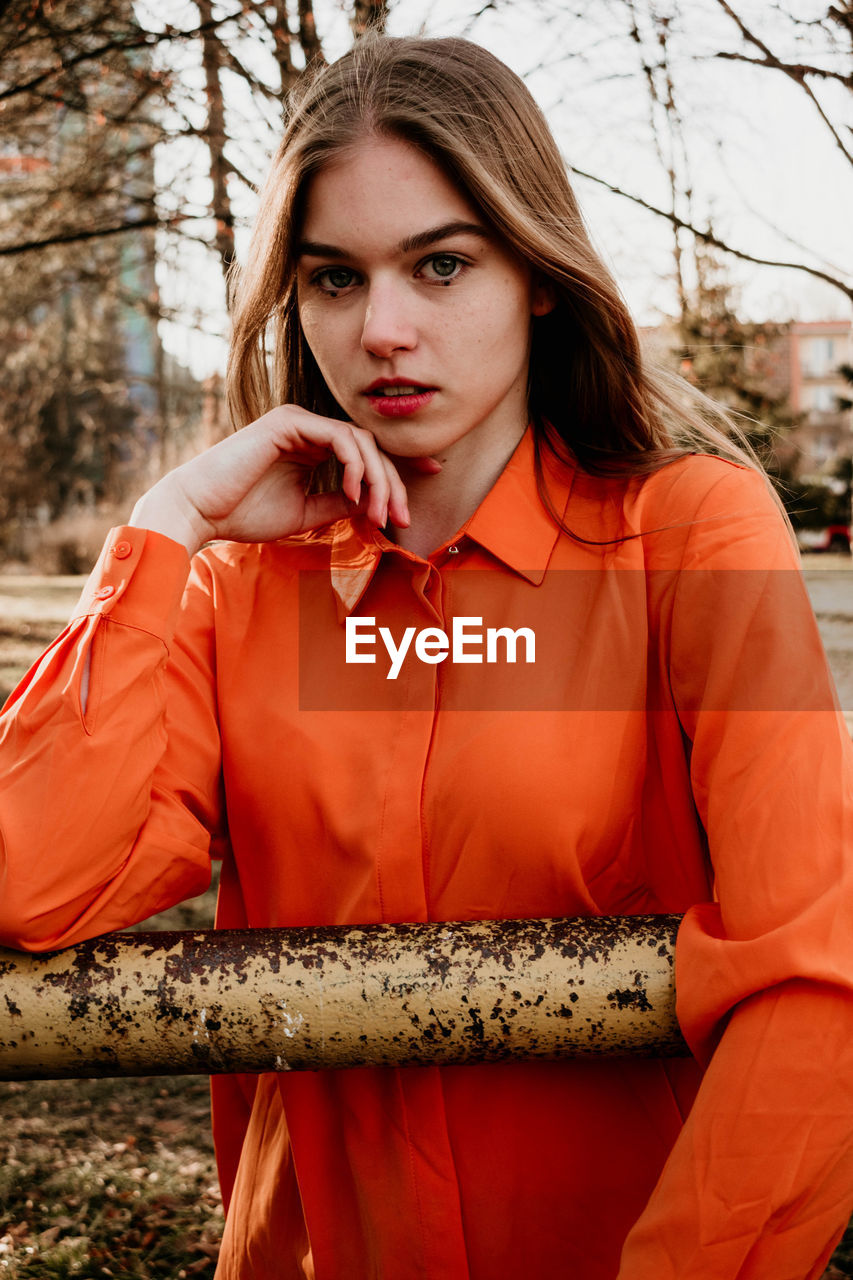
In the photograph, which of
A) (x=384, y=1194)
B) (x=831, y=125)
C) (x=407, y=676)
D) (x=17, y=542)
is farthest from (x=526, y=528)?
(x=17, y=542)

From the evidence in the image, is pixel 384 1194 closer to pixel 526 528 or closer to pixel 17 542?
pixel 526 528

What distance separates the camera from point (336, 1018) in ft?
4.61

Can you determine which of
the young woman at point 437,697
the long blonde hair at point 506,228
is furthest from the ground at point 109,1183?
the long blonde hair at point 506,228

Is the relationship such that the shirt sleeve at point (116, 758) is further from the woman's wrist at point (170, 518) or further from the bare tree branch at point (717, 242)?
the bare tree branch at point (717, 242)

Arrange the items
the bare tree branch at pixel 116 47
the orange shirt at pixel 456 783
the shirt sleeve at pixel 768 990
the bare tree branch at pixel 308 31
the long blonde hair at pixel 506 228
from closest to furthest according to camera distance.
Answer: the shirt sleeve at pixel 768 990
the orange shirt at pixel 456 783
the long blonde hair at pixel 506 228
the bare tree branch at pixel 308 31
the bare tree branch at pixel 116 47

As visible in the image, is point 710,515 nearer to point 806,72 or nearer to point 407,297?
point 407,297

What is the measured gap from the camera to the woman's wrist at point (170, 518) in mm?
1914

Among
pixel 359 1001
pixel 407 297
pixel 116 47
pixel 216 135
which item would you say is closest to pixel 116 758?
pixel 359 1001

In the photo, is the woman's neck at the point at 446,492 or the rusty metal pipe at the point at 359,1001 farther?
the woman's neck at the point at 446,492

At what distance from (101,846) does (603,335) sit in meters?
1.13

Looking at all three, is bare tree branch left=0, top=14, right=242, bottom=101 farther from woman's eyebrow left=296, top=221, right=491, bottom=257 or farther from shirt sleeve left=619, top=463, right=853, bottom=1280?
shirt sleeve left=619, top=463, right=853, bottom=1280

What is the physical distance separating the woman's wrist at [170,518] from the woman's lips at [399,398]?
14.1 inches

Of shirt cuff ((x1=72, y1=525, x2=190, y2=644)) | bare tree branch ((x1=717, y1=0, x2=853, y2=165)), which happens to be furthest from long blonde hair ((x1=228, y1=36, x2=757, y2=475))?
bare tree branch ((x1=717, y1=0, x2=853, y2=165))

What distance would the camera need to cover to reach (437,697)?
1.75 meters
